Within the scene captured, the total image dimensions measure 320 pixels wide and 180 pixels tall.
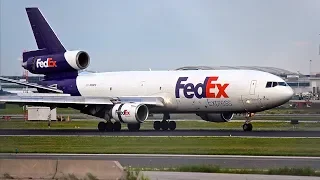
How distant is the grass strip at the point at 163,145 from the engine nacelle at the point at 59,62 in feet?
55.1

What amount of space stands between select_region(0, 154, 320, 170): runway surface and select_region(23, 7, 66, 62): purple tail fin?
31242 millimetres

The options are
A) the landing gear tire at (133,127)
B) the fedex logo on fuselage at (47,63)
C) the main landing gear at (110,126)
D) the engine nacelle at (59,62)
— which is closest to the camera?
the main landing gear at (110,126)

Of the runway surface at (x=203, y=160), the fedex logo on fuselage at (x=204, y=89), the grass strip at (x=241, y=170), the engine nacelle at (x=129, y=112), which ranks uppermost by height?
the fedex logo on fuselage at (x=204, y=89)

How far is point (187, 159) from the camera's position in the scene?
1335 inches

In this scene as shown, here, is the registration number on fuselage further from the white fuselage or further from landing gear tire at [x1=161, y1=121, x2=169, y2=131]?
landing gear tire at [x1=161, y1=121, x2=169, y2=131]

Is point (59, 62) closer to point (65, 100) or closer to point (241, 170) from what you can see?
point (65, 100)

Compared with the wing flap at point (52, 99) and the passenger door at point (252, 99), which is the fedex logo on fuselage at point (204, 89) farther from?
the wing flap at point (52, 99)

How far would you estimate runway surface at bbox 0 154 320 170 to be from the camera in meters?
30.8

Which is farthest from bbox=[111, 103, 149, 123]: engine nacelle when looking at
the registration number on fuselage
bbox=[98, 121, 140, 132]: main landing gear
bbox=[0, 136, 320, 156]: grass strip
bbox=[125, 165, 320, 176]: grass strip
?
bbox=[125, 165, 320, 176]: grass strip

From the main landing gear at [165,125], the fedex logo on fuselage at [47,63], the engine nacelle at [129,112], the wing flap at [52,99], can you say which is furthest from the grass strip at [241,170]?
the fedex logo on fuselage at [47,63]

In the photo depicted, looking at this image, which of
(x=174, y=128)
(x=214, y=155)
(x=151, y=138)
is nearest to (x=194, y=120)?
(x=174, y=128)

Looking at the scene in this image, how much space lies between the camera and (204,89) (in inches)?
2304

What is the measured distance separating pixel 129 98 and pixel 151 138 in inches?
586

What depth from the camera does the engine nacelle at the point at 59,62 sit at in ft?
218
